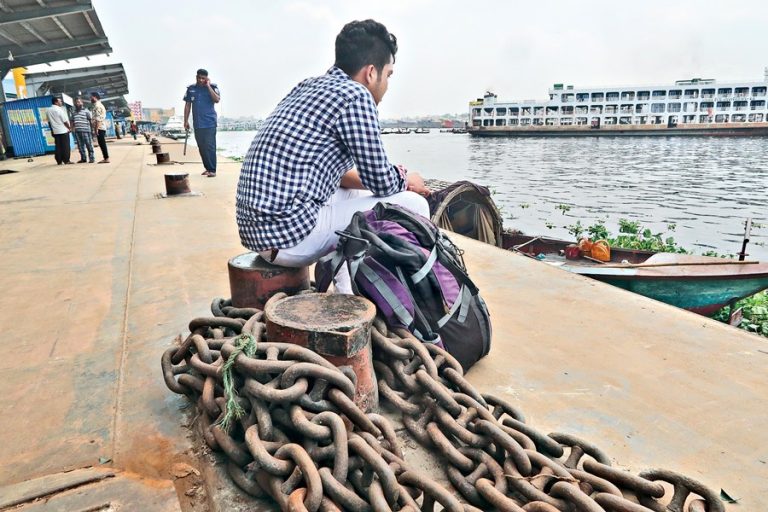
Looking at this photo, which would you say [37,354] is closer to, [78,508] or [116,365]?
[116,365]

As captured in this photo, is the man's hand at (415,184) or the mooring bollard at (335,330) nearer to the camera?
the mooring bollard at (335,330)

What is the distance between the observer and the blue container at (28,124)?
597 inches

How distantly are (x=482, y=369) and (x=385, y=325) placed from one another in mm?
591

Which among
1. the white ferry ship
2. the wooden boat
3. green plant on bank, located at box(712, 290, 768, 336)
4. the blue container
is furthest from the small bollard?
the white ferry ship

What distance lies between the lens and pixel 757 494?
1551 millimetres

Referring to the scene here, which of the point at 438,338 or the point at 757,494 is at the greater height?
the point at 438,338

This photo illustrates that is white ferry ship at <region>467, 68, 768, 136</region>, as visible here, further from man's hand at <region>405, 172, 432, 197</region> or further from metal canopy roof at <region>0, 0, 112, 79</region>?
man's hand at <region>405, 172, 432, 197</region>

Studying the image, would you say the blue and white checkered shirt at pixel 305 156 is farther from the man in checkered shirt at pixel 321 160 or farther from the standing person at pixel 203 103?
the standing person at pixel 203 103

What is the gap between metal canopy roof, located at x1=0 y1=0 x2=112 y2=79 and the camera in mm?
10680

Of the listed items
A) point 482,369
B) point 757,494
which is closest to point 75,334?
point 482,369

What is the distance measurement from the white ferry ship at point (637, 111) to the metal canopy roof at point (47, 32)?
2603 inches

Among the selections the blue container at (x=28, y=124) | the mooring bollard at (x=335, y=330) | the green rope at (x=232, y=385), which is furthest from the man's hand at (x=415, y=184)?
the blue container at (x=28, y=124)

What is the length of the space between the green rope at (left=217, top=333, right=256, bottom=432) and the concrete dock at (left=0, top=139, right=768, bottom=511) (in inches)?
7.0

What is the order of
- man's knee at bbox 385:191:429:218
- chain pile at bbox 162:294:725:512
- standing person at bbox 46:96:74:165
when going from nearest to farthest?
chain pile at bbox 162:294:725:512
man's knee at bbox 385:191:429:218
standing person at bbox 46:96:74:165
